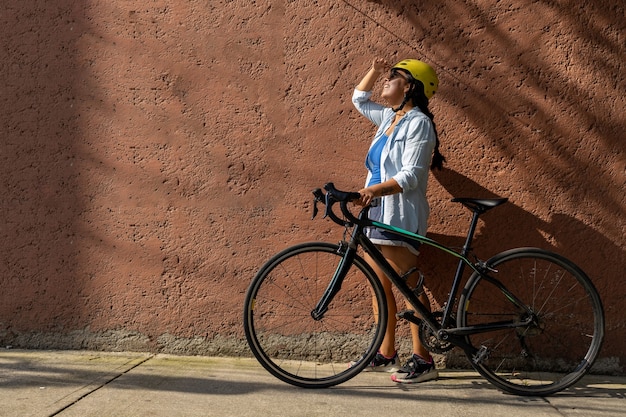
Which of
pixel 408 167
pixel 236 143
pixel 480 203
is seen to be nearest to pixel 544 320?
pixel 480 203

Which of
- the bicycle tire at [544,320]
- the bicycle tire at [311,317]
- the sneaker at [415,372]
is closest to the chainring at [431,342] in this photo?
the sneaker at [415,372]

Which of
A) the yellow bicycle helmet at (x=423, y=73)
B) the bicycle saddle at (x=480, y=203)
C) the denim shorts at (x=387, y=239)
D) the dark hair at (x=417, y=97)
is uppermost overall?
the yellow bicycle helmet at (x=423, y=73)

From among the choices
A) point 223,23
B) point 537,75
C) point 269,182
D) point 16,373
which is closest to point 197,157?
point 269,182

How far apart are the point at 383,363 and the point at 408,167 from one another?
1247mm

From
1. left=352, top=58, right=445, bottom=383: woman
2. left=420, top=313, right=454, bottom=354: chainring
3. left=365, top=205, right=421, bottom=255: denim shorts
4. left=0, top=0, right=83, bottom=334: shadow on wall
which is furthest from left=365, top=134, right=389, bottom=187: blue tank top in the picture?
left=0, top=0, right=83, bottom=334: shadow on wall

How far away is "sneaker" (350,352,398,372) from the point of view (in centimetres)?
435

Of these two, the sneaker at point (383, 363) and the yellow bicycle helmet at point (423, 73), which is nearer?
the yellow bicycle helmet at point (423, 73)

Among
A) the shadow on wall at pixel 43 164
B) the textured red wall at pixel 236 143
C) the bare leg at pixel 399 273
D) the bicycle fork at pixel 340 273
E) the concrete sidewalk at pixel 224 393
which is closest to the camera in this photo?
the concrete sidewalk at pixel 224 393

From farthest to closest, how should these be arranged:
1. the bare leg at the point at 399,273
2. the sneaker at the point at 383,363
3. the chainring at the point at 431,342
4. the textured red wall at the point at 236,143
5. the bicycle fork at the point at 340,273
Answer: the textured red wall at the point at 236,143 < the sneaker at the point at 383,363 < the bare leg at the point at 399,273 < the chainring at the point at 431,342 < the bicycle fork at the point at 340,273

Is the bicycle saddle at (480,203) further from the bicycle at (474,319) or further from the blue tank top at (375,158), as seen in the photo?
the blue tank top at (375,158)

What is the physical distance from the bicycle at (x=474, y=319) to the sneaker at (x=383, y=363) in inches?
3.8

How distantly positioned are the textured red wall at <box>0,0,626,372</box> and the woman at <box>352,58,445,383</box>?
26 centimetres

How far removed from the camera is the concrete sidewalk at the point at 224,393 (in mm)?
3543

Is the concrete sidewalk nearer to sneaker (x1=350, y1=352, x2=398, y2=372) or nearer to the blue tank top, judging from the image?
sneaker (x1=350, y1=352, x2=398, y2=372)
